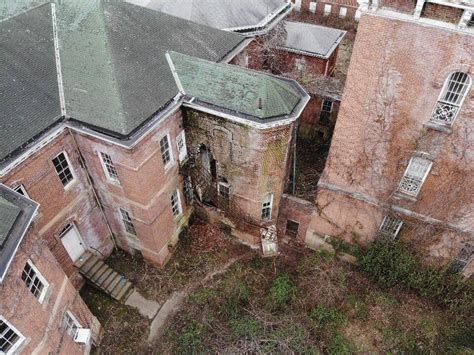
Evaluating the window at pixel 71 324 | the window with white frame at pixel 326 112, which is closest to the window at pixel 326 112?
the window with white frame at pixel 326 112

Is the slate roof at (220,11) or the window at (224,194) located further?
the slate roof at (220,11)

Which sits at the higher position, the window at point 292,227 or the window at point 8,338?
the window at point 8,338

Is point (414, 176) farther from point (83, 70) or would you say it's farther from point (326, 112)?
point (83, 70)

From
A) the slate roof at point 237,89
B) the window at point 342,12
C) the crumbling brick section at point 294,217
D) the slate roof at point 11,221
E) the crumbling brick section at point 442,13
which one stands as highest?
the crumbling brick section at point 442,13

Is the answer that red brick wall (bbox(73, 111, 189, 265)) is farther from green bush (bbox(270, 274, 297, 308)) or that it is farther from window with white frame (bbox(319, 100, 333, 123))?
window with white frame (bbox(319, 100, 333, 123))

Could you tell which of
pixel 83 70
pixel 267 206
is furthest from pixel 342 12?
pixel 83 70

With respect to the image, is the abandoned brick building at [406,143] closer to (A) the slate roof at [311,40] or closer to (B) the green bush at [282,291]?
(B) the green bush at [282,291]
